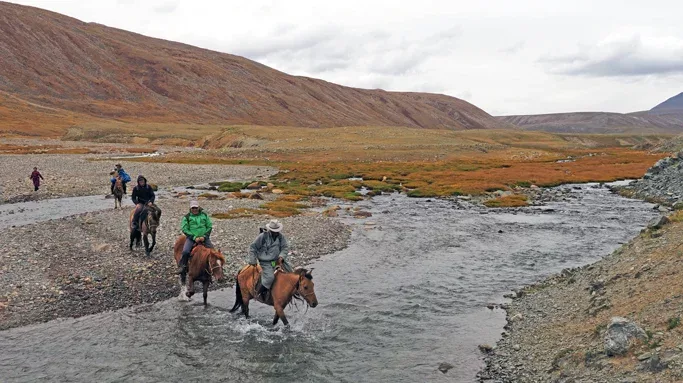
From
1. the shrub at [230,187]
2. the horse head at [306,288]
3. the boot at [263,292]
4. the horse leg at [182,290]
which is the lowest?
the horse leg at [182,290]

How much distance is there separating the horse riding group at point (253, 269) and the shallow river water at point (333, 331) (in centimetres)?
98

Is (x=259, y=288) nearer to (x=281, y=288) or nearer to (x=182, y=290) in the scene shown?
(x=281, y=288)

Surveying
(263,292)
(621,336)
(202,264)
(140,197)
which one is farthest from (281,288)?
(140,197)

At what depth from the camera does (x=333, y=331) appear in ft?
52.2

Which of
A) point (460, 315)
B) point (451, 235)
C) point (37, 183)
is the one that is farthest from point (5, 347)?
point (37, 183)

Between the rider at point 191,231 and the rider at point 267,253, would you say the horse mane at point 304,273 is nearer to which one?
the rider at point 267,253

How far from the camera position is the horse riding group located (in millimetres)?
14945

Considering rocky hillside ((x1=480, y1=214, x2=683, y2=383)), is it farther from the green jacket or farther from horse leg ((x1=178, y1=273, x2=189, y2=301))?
horse leg ((x1=178, y1=273, x2=189, y2=301))

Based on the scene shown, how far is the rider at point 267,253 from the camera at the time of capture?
1515cm

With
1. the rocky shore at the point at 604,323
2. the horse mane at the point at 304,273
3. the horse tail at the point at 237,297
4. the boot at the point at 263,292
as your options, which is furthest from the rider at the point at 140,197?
the rocky shore at the point at 604,323

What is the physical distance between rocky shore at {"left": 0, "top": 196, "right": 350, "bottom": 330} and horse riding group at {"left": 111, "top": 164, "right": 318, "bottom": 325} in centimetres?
191

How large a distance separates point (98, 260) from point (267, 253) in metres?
10.6

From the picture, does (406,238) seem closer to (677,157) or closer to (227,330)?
(227,330)

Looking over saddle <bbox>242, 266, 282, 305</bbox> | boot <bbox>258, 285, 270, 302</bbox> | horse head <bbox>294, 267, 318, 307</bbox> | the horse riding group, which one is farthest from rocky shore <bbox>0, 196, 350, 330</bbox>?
horse head <bbox>294, 267, 318, 307</bbox>
